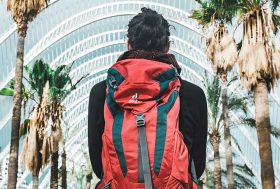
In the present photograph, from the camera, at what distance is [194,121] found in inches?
122

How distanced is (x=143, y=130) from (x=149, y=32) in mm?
572

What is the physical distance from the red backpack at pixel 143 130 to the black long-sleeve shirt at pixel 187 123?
84mm

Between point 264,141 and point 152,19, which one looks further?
point 264,141

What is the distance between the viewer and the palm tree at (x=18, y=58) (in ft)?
67.1

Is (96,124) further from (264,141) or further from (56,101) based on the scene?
(56,101)

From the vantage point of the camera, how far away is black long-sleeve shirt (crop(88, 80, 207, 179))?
309 centimetres

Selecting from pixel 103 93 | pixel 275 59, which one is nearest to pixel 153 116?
pixel 103 93

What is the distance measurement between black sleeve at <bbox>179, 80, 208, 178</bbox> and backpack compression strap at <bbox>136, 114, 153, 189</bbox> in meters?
0.28

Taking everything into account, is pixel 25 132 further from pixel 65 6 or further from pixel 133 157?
pixel 133 157

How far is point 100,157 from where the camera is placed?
3092 mm

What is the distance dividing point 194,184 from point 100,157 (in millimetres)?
485

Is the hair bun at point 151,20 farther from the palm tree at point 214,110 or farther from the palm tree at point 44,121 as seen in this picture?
the palm tree at point 214,110

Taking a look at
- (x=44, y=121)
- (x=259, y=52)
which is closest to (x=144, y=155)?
(x=259, y=52)

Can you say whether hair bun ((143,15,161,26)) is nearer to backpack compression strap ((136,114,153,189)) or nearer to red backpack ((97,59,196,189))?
red backpack ((97,59,196,189))
